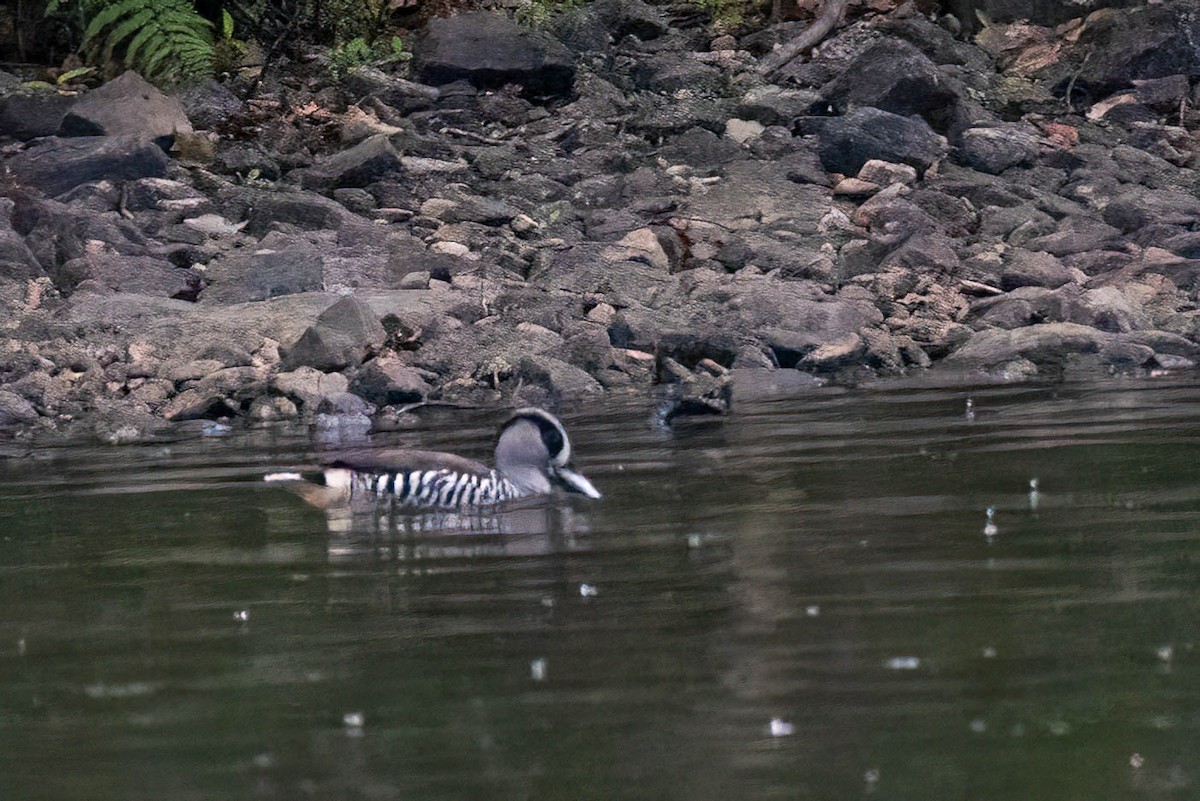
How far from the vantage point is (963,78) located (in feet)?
67.5

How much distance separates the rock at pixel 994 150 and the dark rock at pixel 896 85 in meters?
0.55

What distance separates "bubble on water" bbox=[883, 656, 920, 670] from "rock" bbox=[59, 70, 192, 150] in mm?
14361

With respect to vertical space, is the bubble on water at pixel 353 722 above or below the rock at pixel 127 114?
below

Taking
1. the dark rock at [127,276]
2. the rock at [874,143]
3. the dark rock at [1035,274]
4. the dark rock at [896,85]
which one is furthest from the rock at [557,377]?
the dark rock at [896,85]

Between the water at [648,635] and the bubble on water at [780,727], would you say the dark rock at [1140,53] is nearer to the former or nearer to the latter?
the water at [648,635]

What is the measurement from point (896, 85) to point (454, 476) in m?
12.1

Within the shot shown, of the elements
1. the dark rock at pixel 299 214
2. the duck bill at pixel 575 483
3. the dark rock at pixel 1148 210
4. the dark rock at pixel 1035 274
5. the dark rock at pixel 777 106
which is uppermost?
the dark rock at pixel 777 106

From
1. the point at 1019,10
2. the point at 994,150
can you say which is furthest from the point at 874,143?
the point at 1019,10

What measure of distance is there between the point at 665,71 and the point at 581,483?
13.1 m

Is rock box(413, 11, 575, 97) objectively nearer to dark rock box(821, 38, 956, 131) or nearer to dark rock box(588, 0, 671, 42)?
dark rock box(588, 0, 671, 42)

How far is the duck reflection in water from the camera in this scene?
7.90 meters

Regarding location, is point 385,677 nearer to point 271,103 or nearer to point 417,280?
point 417,280

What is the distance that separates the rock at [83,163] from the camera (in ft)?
55.5

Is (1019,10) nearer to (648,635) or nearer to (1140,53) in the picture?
(1140,53)
